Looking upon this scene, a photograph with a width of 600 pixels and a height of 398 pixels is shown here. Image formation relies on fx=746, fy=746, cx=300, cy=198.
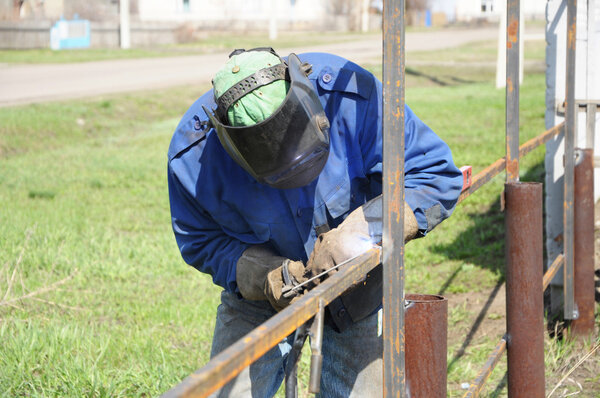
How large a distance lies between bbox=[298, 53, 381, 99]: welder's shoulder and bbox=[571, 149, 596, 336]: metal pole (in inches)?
84.2

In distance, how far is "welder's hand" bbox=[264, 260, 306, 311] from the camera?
2141 mm

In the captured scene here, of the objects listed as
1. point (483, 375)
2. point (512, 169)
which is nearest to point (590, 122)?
point (512, 169)

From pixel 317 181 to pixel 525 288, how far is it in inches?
41.0

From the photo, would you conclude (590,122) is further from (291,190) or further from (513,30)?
(291,190)

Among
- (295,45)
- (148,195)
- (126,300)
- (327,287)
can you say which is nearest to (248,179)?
(327,287)

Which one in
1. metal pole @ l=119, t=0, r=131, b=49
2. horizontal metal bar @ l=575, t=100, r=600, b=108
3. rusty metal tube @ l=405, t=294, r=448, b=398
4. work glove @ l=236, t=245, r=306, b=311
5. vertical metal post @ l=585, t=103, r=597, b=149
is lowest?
rusty metal tube @ l=405, t=294, r=448, b=398

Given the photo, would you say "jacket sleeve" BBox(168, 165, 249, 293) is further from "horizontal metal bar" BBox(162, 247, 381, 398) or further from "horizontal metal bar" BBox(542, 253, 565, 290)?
"horizontal metal bar" BBox(542, 253, 565, 290)

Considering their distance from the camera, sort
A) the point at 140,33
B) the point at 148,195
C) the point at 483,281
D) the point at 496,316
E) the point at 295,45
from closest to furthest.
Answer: the point at 496,316 → the point at 483,281 → the point at 148,195 → the point at 295,45 → the point at 140,33

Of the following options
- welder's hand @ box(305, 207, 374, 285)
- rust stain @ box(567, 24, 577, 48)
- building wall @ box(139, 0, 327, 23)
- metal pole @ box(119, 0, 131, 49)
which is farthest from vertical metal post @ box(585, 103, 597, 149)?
building wall @ box(139, 0, 327, 23)

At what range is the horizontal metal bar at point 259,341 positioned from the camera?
112 cm

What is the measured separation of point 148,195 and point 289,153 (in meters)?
5.57

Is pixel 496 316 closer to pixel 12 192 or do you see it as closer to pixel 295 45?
pixel 12 192

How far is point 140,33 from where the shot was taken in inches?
1211

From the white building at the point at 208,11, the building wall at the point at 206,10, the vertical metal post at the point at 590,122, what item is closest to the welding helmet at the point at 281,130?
the vertical metal post at the point at 590,122
